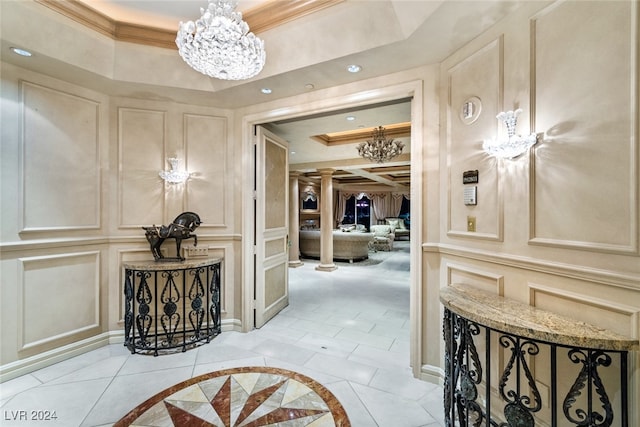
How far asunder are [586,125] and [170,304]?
11.5ft

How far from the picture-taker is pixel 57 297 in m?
2.48

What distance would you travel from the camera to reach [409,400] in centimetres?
198

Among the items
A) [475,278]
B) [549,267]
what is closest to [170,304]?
[475,278]

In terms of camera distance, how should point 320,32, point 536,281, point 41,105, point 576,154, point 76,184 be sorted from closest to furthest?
point 576,154 < point 536,281 < point 320,32 < point 41,105 < point 76,184

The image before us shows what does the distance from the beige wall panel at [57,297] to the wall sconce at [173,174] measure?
103cm

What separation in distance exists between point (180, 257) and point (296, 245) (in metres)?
4.48

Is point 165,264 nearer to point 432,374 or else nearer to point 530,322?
point 432,374

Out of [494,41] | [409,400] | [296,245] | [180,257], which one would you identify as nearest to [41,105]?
[180,257]

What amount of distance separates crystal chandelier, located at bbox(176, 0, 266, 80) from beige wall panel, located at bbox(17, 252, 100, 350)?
2.28 metres

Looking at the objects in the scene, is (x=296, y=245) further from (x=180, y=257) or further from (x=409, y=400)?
(x=409, y=400)

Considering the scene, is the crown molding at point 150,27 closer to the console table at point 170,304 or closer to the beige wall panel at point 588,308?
the console table at point 170,304

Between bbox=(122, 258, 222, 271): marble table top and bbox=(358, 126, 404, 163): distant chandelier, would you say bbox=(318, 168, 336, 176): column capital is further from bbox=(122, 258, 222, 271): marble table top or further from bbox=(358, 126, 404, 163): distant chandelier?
bbox=(122, 258, 222, 271): marble table top

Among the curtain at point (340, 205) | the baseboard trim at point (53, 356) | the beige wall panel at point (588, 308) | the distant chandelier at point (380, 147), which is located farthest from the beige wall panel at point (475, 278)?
the curtain at point (340, 205)

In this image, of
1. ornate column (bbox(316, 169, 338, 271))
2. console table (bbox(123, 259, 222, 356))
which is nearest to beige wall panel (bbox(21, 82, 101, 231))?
console table (bbox(123, 259, 222, 356))
